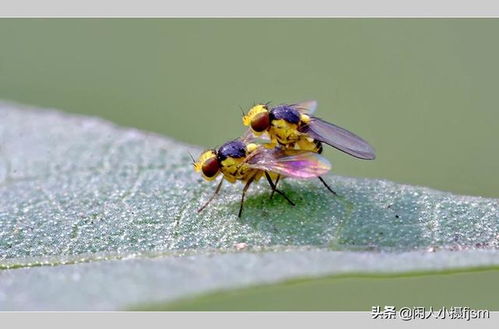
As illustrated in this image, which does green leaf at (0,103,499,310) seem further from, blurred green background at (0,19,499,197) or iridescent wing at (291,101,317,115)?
blurred green background at (0,19,499,197)

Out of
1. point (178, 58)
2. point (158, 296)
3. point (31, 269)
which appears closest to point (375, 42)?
point (178, 58)

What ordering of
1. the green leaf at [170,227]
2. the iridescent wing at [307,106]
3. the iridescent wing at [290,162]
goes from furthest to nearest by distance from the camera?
the iridescent wing at [307,106] → the iridescent wing at [290,162] → the green leaf at [170,227]

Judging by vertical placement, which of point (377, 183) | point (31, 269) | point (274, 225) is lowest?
point (31, 269)

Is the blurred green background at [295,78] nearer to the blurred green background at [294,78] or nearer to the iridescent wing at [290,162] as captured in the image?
the blurred green background at [294,78]

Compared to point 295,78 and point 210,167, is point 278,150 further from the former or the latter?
point 295,78

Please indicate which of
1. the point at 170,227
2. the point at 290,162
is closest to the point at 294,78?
the point at 290,162

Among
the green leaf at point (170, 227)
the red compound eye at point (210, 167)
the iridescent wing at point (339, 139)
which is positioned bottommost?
the green leaf at point (170, 227)

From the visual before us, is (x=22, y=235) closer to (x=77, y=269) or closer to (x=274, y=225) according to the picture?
(x=77, y=269)

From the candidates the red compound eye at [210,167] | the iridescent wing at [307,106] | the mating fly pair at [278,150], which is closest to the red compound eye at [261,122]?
the mating fly pair at [278,150]
